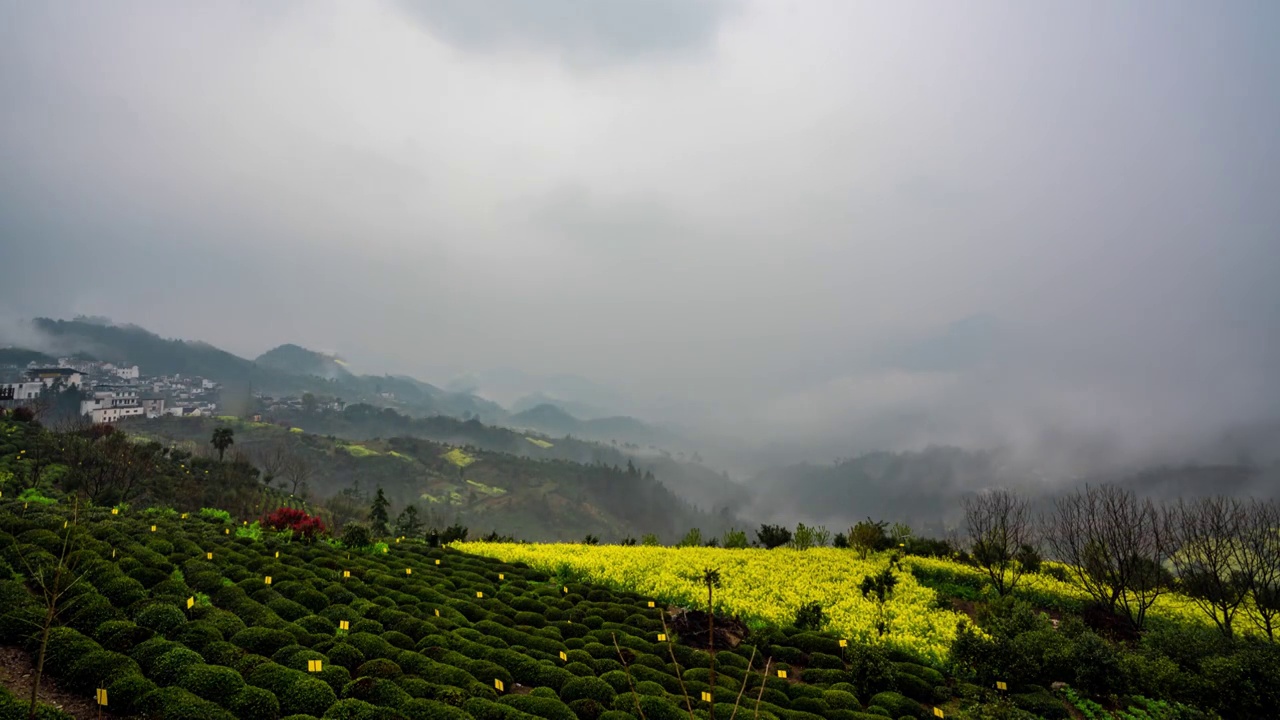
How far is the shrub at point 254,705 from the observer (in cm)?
929

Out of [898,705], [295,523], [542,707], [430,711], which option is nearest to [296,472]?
[295,523]

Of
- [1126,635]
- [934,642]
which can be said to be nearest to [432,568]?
[934,642]

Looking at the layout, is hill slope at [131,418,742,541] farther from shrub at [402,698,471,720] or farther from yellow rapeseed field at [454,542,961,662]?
shrub at [402,698,471,720]

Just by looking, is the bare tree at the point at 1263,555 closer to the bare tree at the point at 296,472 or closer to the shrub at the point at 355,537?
the shrub at the point at 355,537

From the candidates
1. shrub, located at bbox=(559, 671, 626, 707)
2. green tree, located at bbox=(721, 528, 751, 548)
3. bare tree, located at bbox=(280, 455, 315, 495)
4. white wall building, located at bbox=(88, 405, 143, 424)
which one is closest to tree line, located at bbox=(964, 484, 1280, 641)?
green tree, located at bbox=(721, 528, 751, 548)

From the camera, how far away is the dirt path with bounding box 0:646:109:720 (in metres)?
9.19

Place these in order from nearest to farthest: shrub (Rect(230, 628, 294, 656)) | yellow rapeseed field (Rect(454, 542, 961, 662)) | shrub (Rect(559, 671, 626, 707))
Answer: shrub (Rect(559, 671, 626, 707)) → shrub (Rect(230, 628, 294, 656)) → yellow rapeseed field (Rect(454, 542, 961, 662))

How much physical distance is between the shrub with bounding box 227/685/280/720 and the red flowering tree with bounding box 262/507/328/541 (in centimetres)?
1376

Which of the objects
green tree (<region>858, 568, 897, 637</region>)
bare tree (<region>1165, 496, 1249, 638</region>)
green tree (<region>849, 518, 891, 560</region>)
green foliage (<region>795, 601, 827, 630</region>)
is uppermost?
bare tree (<region>1165, 496, 1249, 638</region>)

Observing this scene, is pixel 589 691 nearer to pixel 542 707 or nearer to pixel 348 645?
pixel 542 707

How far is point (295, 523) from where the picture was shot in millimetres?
22094

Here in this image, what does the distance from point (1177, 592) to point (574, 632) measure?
28.7m

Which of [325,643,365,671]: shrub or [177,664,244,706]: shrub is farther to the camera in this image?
[325,643,365,671]: shrub

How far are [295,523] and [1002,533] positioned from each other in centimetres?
3090
